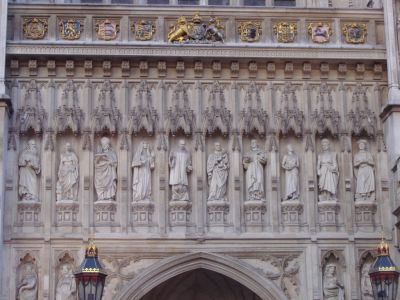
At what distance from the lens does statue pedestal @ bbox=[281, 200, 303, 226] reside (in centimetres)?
2169

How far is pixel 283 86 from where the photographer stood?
22.5 meters

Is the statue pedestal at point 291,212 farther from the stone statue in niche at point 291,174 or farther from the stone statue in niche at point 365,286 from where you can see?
the stone statue in niche at point 365,286

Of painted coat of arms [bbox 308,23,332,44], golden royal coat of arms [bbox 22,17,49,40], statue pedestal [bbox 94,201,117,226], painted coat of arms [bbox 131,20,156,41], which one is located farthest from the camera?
painted coat of arms [bbox 308,23,332,44]

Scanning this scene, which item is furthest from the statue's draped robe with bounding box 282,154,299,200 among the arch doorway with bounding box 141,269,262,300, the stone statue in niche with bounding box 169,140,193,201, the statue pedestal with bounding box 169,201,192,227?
the arch doorway with bounding box 141,269,262,300

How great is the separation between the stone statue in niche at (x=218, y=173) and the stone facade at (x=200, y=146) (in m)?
0.03

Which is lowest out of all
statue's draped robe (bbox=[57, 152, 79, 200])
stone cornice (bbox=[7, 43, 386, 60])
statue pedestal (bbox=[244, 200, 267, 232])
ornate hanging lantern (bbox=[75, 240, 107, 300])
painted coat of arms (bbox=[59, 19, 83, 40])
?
ornate hanging lantern (bbox=[75, 240, 107, 300])

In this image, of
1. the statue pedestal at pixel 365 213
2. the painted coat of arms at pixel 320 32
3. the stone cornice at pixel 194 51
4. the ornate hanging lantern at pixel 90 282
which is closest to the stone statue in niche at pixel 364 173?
the statue pedestal at pixel 365 213

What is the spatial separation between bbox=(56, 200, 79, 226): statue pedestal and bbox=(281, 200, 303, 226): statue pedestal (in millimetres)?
4049

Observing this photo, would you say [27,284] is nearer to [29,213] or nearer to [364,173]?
[29,213]

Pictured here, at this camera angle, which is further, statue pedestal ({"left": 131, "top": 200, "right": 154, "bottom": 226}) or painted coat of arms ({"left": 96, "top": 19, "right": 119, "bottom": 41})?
painted coat of arms ({"left": 96, "top": 19, "right": 119, "bottom": 41})

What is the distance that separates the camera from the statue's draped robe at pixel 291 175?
71.5 feet

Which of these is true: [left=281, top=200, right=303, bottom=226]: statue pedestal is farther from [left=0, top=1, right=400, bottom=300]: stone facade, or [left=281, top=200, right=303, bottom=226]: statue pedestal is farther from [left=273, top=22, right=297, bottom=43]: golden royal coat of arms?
[left=273, top=22, right=297, bottom=43]: golden royal coat of arms

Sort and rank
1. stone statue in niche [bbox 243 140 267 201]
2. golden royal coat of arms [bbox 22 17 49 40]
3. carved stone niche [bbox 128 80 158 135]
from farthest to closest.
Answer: golden royal coat of arms [bbox 22 17 49 40]
carved stone niche [bbox 128 80 158 135]
stone statue in niche [bbox 243 140 267 201]

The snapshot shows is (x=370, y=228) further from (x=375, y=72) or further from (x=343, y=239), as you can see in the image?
(x=375, y=72)
